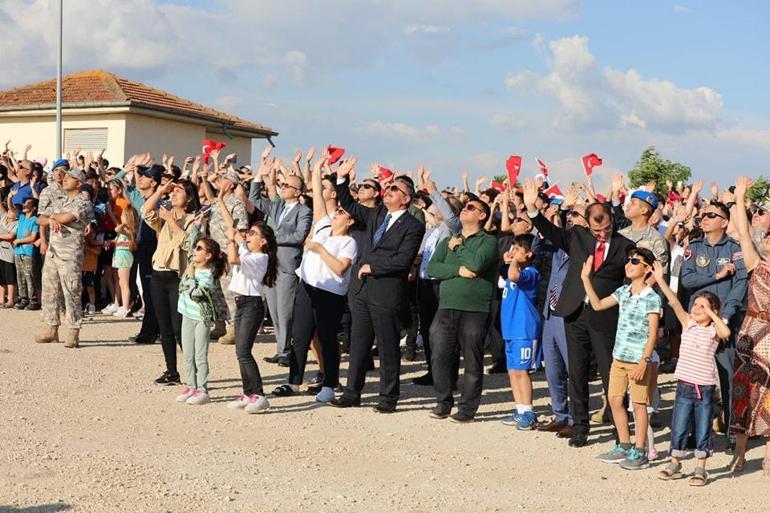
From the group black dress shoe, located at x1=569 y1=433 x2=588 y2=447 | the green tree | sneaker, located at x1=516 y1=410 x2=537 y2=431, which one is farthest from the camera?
the green tree

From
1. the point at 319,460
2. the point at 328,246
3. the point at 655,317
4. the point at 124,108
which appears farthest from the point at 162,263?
the point at 124,108

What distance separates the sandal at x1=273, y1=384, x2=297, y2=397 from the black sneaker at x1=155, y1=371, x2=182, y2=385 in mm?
1010

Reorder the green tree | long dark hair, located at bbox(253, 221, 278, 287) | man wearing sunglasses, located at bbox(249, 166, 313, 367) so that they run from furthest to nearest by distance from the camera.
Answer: the green tree → man wearing sunglasses, located at bbox(249, 166, 313, 367) → long dark hair, located at bbox(253, 221, 278, 287)

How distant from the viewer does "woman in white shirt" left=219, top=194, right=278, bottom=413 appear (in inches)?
348

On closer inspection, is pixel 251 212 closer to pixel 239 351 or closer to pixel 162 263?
pixel 162 263

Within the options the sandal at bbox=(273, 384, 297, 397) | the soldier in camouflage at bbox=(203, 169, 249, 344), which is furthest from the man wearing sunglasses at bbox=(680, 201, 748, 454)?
the soldier in camouflage at bbox=(203, 169, 249, 344)

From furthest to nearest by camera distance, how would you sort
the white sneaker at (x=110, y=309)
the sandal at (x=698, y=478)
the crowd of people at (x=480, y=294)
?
the white sneaker at (x=110, y=309)
the crowd of people at (x=480, y=294)
the sandal at (x=698, y=478)

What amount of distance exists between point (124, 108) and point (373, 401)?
21399 mm

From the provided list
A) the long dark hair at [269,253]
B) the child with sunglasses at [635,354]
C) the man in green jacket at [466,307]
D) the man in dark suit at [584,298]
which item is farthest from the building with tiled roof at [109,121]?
the child with sunglasses at [635,354]

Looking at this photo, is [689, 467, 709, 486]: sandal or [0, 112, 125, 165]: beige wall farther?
[0, 112, 125, 165]: beige wall

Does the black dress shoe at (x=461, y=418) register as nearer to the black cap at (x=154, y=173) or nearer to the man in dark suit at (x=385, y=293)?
the man in dark suit at (x=385, y=293)

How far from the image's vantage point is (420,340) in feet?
42.8

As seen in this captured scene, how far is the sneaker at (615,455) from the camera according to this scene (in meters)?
7.63

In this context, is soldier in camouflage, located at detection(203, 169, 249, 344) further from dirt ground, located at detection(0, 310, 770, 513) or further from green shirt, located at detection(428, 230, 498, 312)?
green shirt, located at detection(428, 230, 498, 312)
